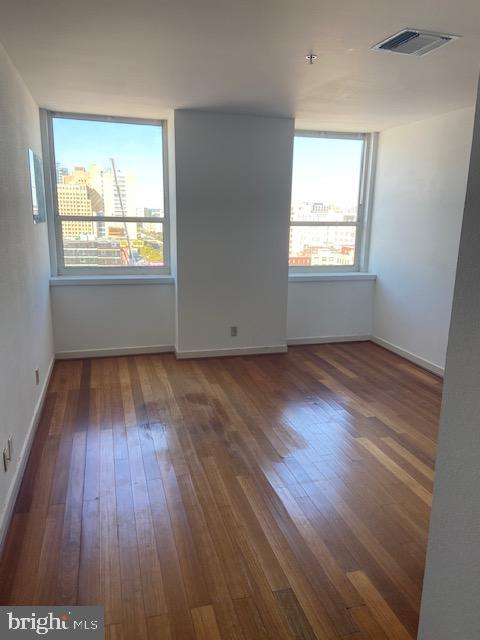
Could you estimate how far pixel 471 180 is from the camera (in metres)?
1.02

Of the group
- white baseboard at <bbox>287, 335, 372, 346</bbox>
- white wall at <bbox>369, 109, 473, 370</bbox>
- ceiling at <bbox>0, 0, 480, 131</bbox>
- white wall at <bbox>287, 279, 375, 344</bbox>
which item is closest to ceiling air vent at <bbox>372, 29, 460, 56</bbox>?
ceiling at <bbox>0, 0, 480, 131</bbox>

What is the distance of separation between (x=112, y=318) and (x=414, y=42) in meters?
3.61

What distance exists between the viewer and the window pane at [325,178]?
519 centimetres

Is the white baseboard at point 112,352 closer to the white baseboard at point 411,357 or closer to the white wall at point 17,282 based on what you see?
the white wall at point 17,282

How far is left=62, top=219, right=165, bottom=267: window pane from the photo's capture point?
4723 millimetres

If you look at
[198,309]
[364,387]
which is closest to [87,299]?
[198,309]

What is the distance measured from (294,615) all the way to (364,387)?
2.66 m

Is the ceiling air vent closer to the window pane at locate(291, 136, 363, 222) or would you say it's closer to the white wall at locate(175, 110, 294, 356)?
the white wall at locate(175, 110, 294, 356)

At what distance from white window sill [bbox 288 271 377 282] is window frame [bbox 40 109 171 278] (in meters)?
1.49

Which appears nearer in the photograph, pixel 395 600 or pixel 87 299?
pixel 395 600

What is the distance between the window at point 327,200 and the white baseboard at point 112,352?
1838mm

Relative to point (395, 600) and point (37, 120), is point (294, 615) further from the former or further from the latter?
point (37, 120)

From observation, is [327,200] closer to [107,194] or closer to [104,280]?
[107,194]

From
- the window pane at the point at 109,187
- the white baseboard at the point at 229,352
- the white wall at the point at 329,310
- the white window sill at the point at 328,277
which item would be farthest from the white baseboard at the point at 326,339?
the window pane at the point at 109,187
